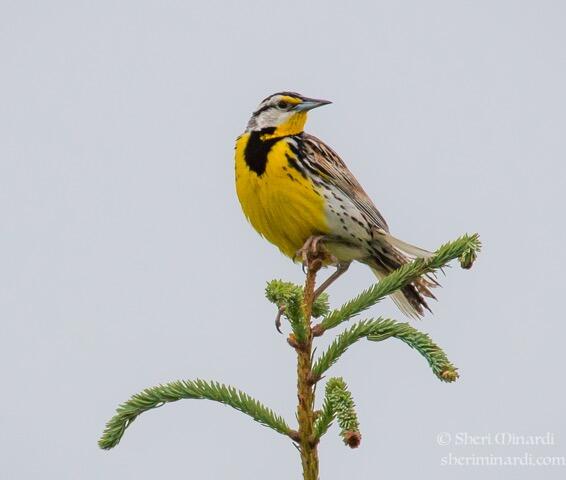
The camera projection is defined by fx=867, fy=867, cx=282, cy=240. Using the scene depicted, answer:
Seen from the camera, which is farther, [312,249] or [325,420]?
[312,249]

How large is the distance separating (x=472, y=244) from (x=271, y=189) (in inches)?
67.4

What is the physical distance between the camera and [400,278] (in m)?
3.31

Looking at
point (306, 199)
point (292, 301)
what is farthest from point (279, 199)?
point (292, 301)

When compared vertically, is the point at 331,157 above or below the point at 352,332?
above

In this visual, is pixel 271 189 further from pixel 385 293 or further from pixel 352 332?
pixel 352 332

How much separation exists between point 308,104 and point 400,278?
6.79ft

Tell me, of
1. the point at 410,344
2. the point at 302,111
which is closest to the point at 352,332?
the point at 410,344

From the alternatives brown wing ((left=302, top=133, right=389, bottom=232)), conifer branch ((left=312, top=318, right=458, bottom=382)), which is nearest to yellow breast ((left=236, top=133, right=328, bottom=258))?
brown wing ((left=302, top=133, right=389, bottom=232))

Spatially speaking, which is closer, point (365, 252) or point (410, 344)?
point (410, 344)

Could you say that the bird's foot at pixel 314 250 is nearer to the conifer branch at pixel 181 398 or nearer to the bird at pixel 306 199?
the bird at pixel 306 199

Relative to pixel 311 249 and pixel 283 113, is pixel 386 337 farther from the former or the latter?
pixel 283 113

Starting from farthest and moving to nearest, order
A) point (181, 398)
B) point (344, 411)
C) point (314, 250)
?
1. point (314, 250)
2. point (181, 398)
3. point (344, 411)

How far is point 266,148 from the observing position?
4828 mm

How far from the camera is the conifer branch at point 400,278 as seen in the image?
3.09m
